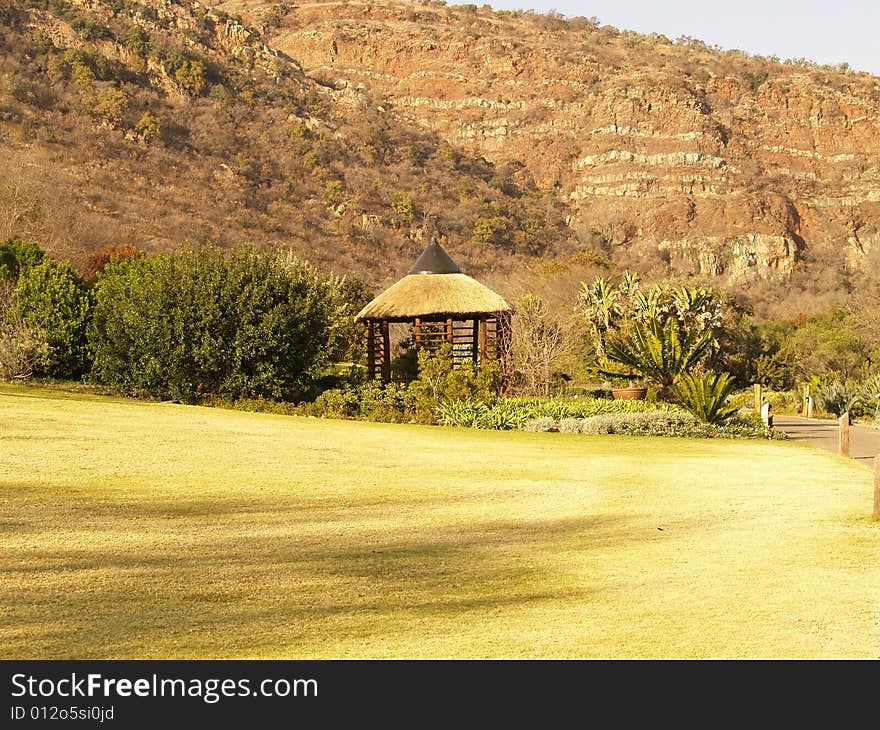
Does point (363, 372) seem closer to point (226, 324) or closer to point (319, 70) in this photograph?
point (226, 324)

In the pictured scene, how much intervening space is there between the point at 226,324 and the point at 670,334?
11.5 meters

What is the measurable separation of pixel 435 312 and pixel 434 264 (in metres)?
2.57

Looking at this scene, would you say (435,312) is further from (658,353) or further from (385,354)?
(658,353)

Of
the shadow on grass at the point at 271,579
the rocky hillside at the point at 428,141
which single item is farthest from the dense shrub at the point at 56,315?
the rocky hillside at the point at 428,141

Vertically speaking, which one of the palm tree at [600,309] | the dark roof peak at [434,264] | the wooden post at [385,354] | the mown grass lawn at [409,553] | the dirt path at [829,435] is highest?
the dark roof peak at [434,264]

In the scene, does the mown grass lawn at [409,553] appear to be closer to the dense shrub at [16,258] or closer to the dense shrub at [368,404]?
the dense shrub at [368,404]

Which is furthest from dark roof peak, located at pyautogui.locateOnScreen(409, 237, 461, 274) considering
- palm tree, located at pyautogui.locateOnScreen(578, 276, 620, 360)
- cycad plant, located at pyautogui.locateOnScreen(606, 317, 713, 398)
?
palm tree, located at pyautogui.locateOnScreen(578, 276, 620, 360)

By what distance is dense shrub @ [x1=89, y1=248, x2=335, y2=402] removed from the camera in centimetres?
2473

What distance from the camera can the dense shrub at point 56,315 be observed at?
2625 cm

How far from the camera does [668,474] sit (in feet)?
52.3

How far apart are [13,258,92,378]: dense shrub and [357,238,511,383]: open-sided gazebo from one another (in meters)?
7.32

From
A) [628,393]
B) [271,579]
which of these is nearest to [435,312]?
[628,393]

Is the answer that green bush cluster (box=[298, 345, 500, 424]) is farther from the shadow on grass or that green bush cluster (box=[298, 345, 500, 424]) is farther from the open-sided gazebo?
the shadow on grass

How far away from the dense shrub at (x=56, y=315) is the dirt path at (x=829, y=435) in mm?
17545
